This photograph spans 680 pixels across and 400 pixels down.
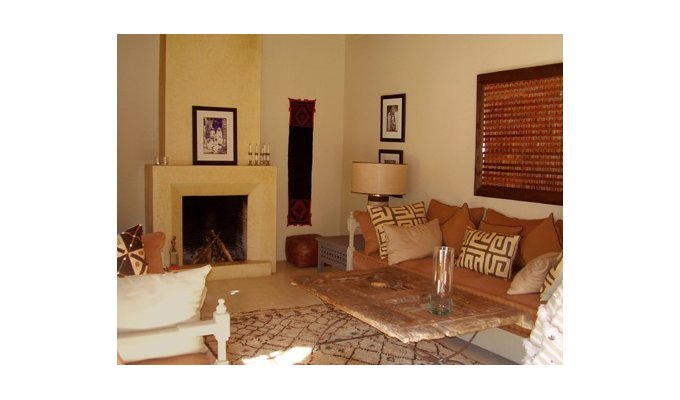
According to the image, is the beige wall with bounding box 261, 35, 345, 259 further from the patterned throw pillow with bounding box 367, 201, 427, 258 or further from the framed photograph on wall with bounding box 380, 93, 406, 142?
the patterned throw pillow with bounding box 367, 201, 427, 258

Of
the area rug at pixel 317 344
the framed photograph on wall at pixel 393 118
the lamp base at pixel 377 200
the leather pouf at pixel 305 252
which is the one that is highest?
the framed photograph on wall at pixel 393 118

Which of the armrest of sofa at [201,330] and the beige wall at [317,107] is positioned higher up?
the beige wall at [317,107]

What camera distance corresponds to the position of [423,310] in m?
3.28

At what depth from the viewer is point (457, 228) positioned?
5086mm

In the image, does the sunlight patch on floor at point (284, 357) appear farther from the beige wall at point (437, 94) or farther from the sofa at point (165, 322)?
the beige wall at point (437, 94)

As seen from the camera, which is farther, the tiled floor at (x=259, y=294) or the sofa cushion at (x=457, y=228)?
the tiled floor at (x=259, y=294)

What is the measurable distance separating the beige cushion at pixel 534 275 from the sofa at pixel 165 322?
6.82 feet

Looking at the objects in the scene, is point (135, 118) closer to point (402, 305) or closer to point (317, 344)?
point (317, 344)

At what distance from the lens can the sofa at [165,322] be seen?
7.61ft

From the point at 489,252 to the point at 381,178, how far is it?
149 cm

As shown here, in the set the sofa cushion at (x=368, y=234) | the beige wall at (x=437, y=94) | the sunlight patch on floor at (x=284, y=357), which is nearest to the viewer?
the sunlight patch on floor at (x=284, y=357)

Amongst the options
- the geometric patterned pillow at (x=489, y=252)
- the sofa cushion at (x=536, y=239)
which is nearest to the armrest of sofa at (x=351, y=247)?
the geometric patterned pillow at (x=489, y=252)
